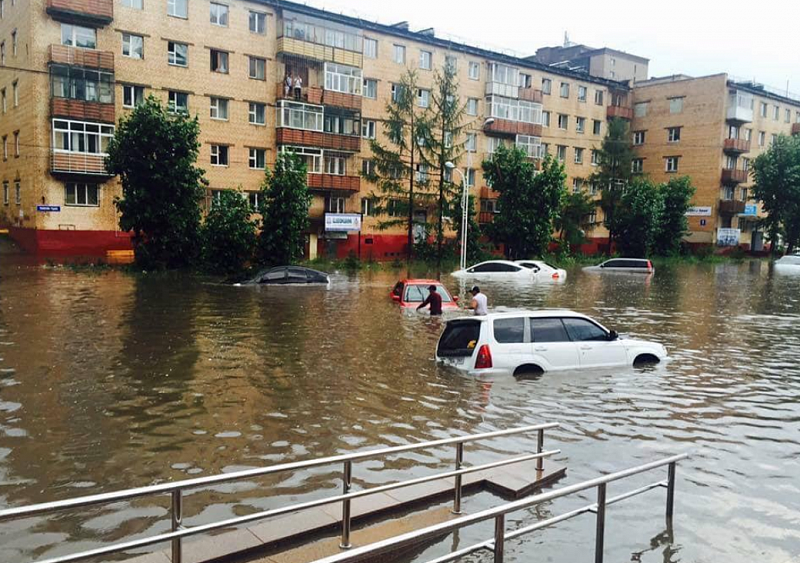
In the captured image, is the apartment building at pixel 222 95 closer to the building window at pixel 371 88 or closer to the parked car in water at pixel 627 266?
the building window at pixel 371 88

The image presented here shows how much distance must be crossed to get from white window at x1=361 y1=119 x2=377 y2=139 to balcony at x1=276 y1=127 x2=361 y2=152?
2.13 meters

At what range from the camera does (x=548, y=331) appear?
13.7m

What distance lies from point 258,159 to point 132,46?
10.3 meters

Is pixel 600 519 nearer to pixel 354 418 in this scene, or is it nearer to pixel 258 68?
pixel 354 418

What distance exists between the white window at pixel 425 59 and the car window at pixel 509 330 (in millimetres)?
45061

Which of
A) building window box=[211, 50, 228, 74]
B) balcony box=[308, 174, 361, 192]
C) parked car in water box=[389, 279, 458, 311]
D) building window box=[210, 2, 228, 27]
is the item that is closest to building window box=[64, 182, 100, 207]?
building window box=[211, 50, 228, 74]

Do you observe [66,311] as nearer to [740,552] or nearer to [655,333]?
[655,333]

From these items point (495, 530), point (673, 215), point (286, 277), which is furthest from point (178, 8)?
point (673, 215)

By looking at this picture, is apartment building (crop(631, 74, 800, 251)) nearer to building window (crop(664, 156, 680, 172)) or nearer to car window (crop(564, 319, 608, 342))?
building window (crop(664, 156, 680, 172))

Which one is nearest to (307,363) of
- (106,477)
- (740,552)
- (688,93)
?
(106,477)

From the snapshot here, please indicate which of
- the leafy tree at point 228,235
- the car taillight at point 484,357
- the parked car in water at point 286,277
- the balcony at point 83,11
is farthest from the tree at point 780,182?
the car taillight at point 484,357

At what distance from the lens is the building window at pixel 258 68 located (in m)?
46.0

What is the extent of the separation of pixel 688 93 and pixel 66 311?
65.8 meters

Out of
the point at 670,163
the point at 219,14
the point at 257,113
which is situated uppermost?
the point at 219,14
